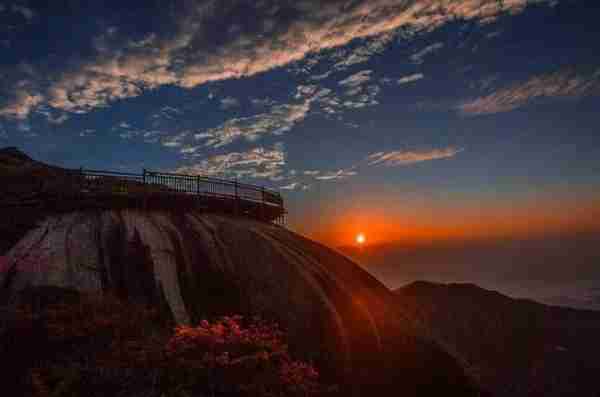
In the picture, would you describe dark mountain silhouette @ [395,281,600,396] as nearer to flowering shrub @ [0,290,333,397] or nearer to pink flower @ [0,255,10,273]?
flowering shrub @ [0,290,333,397]

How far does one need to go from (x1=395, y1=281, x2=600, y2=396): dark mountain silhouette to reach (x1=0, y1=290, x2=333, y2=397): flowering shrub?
160 ft

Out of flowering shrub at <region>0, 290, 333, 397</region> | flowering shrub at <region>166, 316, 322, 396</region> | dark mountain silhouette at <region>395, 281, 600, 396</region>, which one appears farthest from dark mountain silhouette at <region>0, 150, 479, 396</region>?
dark mountain silhouette at <region>395, 281, 600, 396</region>

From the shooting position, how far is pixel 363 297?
2009 centimetres

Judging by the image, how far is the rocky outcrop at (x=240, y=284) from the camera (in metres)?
16.1

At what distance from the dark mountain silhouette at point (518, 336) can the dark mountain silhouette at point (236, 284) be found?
137 feet

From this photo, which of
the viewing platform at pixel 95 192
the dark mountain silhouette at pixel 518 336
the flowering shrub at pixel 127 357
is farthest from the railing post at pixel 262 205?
the dark mountain silhouette at pixel 518 336

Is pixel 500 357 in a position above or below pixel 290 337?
below

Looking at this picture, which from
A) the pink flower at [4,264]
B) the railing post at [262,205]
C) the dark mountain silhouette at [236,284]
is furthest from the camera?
the railing post at [262,205]

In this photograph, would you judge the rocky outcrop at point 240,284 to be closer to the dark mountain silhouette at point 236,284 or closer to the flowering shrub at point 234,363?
the dark mountain silhouette at point 236,284

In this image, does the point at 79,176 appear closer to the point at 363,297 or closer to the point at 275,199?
the point at 275,199

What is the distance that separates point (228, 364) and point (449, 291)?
82.4 m

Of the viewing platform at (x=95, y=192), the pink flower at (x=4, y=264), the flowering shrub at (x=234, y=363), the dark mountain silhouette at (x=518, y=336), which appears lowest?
the dark mountain silhouette at (x=518, y=336)

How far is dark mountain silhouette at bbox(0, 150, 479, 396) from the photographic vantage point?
52.8 feet

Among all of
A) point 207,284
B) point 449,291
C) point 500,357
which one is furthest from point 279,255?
point 449,291
